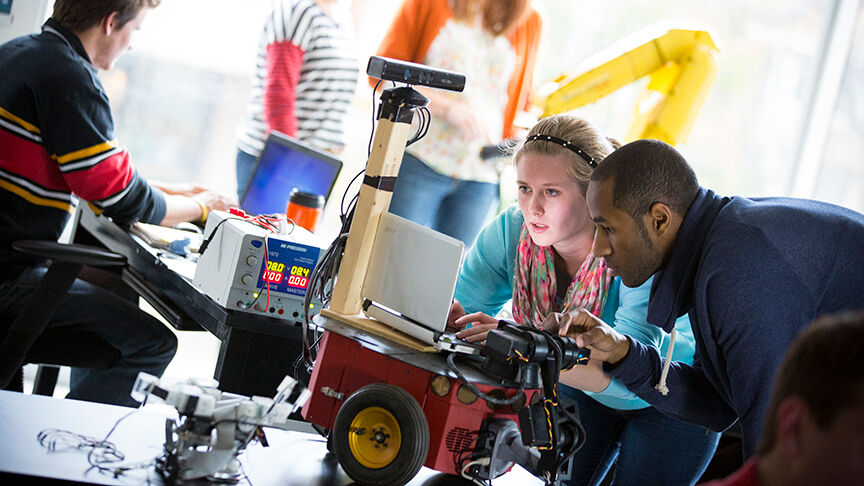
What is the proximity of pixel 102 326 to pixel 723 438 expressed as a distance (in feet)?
6.26

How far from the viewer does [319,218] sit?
249cm

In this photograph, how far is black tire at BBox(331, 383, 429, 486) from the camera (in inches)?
49.1

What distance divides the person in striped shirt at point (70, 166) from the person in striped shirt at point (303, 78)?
0.70 m

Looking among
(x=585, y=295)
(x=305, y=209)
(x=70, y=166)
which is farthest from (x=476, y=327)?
(x=70, y=166)

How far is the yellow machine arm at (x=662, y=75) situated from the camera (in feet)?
10.0

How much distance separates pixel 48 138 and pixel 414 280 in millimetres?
1293

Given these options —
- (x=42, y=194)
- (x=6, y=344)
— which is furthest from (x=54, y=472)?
(x=42, y=194)

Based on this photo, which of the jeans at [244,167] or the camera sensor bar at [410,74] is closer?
the camera sensor bar at [410,74]

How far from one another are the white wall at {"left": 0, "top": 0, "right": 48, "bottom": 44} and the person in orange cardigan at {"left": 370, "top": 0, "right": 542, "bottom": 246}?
1655 mm

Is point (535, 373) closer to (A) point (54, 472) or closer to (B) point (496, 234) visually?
(A) point (54, 472)

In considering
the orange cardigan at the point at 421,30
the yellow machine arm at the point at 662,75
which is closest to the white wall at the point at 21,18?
the orange cardigan at the point at 421,30

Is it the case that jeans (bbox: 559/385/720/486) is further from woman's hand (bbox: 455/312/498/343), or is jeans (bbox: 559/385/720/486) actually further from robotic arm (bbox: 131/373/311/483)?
robotic arm (bbox: 131/373/311/483)

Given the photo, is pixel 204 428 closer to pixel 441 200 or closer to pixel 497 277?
pixel 497 277

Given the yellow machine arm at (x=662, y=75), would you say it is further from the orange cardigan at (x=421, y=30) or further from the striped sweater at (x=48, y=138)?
the striped sweater at (x=48, y=138)
